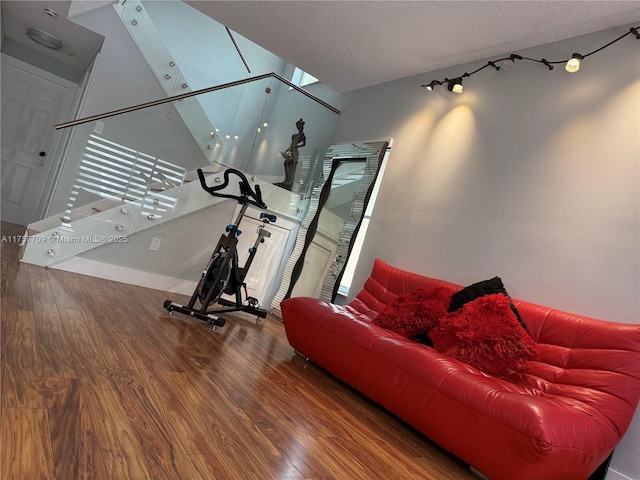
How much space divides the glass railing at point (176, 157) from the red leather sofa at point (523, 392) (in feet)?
8.39

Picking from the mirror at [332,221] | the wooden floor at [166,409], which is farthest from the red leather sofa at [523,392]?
the mirror at [332,221]

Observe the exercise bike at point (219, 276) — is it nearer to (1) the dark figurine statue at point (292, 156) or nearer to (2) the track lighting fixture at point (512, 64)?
(1) the dark figurine statue at point (292, 156)

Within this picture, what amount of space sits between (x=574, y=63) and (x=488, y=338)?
1825mm

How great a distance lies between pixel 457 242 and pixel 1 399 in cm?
284

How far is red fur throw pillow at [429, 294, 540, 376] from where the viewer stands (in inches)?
85.0

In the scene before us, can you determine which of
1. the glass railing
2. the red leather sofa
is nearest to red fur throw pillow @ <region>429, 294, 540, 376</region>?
the red leather sofa

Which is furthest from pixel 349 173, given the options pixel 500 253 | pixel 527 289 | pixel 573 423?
pixel 573 423

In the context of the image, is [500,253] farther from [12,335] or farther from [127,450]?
[12,335]

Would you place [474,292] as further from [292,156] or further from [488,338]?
[292,156]

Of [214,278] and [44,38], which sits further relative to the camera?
[44,38]

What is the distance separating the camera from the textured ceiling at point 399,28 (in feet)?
9.08

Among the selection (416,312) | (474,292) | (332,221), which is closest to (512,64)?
(474,292)

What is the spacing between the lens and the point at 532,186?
291 centimetres

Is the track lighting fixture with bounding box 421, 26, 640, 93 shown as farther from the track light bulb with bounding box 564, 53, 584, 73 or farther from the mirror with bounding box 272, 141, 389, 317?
the mirror with bounding box 272, 141, 389, 317
